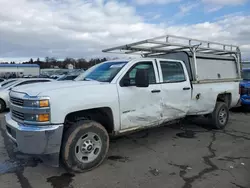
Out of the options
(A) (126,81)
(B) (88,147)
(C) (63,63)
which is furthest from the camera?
(C) (63,63)

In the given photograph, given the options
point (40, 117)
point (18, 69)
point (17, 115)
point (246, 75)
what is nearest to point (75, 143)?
point (40, 117)

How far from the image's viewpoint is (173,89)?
16.9ft

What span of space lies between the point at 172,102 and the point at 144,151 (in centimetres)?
126

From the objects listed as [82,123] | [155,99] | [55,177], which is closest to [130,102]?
[155,99]

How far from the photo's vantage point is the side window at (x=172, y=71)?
5145mm

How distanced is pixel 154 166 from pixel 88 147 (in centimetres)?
122

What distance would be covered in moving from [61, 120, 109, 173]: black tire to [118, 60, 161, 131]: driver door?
23.6 inches

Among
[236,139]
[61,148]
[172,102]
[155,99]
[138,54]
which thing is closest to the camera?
[61,148]

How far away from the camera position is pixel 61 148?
363cm

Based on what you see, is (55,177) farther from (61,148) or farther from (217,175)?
(217,175)

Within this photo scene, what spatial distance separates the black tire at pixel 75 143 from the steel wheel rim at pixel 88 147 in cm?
5

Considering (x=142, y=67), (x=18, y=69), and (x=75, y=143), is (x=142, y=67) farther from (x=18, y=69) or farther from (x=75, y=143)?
(x=18, y=69)

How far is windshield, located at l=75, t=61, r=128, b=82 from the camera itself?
174 inches

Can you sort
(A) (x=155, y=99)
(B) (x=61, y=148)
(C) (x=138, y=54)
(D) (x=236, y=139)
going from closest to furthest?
(B) (x=61, y=148) < (A) (x=155, y=99) < (D) (x=236, y=139) < (C) (x=138, y=54)
